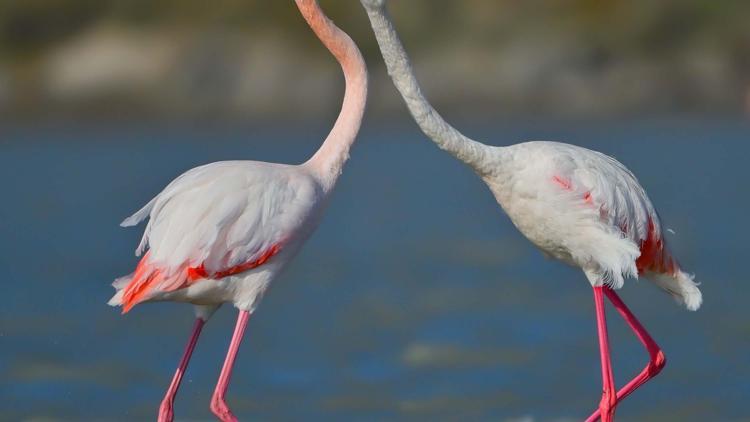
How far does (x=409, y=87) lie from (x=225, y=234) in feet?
3.96

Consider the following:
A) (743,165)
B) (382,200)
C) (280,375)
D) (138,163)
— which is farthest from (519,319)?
(138,163)

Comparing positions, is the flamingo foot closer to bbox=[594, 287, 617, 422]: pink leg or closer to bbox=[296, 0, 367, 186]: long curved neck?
bbox=[296, 0, 367, 186]: long curved neck

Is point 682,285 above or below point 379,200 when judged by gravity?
above

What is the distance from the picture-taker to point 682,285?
915 centimetres

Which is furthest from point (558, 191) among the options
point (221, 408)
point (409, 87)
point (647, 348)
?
point (221, 408)

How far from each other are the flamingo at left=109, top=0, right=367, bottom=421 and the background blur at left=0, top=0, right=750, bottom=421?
3595mm

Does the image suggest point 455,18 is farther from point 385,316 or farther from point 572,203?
→ point 572,203

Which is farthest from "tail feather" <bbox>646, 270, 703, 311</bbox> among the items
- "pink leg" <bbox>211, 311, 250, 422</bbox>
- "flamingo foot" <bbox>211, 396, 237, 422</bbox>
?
"flamingo foot" <bbox>211, 396, 237, 422</bbox>

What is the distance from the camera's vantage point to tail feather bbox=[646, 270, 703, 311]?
909 cm

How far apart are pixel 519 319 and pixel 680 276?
6942mm

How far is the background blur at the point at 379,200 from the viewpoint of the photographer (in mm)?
13102

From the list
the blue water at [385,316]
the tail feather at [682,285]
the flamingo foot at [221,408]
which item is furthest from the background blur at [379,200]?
the flamingo foot at [221,408]

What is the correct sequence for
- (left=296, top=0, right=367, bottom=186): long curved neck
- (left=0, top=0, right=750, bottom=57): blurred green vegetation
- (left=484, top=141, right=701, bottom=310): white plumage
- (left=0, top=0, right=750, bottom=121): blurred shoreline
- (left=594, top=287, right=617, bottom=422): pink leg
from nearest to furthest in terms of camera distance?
(left=484, top=141, right=701, bottom=310): white plumage < (left=296, top=0, right=367, bottom=186): long curved neck < (left=594, top=287, right=617, bottom=422): pink leg < (left=0, top=0, right=750, bottom=121): blurred shoreline < (left=0, top=0, right=750, bottom=57): blurred green vegetation

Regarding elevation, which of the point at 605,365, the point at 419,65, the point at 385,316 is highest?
the point at 605,365
